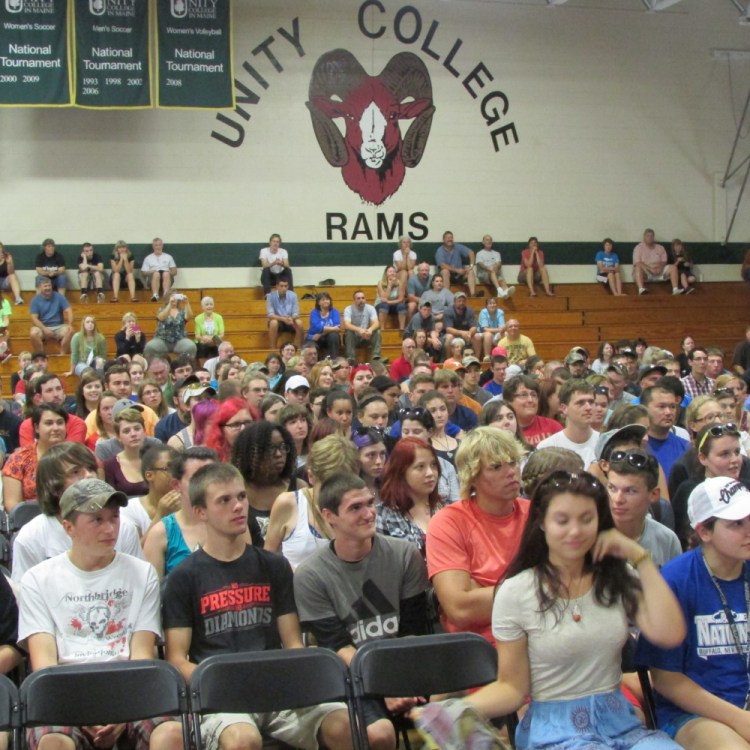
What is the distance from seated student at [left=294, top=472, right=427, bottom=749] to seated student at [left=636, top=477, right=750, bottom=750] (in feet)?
3.02

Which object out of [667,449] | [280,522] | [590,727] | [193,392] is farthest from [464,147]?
[590,727]

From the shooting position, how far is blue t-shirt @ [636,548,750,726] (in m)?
2.92

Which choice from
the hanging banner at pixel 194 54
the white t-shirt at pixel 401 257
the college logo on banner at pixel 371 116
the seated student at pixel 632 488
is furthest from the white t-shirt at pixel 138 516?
the college logo on banner at pixel 371 116

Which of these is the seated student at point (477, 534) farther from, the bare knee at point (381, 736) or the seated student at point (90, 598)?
the seated student at point (90, 598)

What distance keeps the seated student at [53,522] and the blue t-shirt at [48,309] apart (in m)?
10.4

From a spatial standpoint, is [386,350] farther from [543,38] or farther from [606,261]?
[543,38]

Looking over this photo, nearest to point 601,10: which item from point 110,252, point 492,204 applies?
point 492,204

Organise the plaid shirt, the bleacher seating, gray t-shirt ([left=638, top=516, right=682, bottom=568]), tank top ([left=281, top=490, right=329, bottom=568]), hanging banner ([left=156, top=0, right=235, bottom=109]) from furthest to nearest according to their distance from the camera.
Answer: the bleacher seating, hanging banner ([left=156, top=0, right=235, bottom=109]), the plaid shirt, tank top ([left=281, top=490, right=329, bottom=568]), gray t-shirt ([left=638, top=516, right=682, bottom=568])

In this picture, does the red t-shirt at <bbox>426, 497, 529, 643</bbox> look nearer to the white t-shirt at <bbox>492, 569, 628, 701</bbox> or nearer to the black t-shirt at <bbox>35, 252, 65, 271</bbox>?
the white t-shirt at <bbox>492, 569, 628, 701</bbox>

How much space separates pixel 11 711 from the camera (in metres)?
2.96

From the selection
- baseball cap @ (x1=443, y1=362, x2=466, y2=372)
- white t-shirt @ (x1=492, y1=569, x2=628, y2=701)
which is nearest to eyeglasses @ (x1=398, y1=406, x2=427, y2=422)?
white t-shirt @ (x1=492, y1=569, x2=628, y2=701)

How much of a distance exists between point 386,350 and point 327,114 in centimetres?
406

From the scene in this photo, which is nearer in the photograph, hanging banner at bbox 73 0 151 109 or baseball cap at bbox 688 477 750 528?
baseball cap at bbox 688 477 750 528

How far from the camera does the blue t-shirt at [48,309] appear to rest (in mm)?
13953
